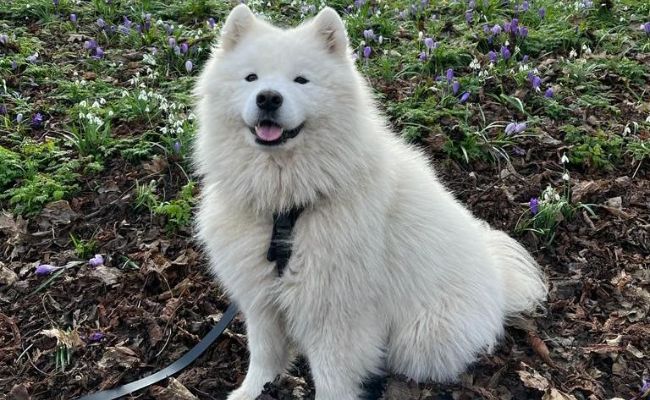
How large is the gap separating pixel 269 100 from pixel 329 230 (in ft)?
1.86

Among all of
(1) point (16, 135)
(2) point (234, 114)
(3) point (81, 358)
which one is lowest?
(3) point (81, 358)

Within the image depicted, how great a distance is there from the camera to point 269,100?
92.0 inches

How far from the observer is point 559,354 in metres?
3.06

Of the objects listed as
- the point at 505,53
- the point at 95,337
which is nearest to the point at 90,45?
the point at 95,337

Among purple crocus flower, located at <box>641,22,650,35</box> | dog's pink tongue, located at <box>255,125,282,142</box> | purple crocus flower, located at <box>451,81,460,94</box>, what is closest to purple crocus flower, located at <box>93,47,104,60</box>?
purple crocus flower, located at <box>451,81,460,94</box>

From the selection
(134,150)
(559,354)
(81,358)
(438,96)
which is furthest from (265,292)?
(438,96)

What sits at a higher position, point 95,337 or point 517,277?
point 517,277

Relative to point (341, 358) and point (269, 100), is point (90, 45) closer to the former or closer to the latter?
point (269, 100)

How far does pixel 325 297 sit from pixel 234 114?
82 centimetres

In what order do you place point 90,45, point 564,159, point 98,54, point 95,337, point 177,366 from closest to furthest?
point 177,366, point 95,337, point 564,159, point 98,54, point 90,45

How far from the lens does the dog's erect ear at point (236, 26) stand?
2656 millimetres

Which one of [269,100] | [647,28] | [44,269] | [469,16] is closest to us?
[269,100]

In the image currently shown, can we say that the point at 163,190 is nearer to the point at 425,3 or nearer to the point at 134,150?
the point at 134,150

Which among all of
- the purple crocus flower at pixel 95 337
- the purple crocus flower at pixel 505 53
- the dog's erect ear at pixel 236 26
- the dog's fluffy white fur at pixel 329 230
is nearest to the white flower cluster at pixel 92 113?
the purple crocus flower at pixel 95 337
